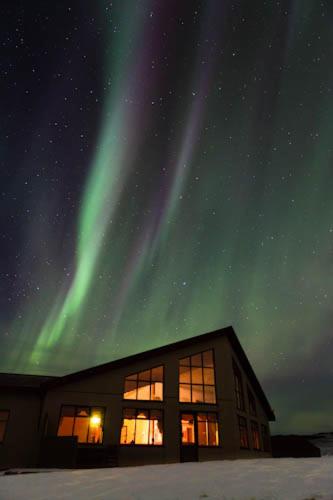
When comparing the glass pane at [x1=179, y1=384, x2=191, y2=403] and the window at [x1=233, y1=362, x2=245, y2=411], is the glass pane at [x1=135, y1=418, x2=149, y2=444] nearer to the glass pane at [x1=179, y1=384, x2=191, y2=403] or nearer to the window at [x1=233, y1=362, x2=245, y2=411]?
the glass pane at [x1=179, y1=384, x2=191, y2=403]

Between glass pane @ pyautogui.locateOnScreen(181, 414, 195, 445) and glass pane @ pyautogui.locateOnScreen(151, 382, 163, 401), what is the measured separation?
6.18 ft

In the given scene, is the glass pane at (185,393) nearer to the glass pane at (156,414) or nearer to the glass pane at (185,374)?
the glass pane at (185,374)

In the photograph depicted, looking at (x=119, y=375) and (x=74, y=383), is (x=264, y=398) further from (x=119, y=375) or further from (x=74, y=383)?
(x=74, y=383)

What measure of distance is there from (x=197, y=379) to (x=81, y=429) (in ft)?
25.8

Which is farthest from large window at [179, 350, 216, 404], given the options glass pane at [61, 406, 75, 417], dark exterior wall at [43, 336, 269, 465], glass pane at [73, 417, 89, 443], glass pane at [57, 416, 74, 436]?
glass pane at [57, 416, 74, 436]

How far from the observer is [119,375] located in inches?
852

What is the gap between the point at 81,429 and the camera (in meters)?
19.8

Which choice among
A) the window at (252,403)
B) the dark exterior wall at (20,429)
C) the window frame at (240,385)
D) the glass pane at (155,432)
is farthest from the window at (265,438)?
the dark exterior wall at (20,429)

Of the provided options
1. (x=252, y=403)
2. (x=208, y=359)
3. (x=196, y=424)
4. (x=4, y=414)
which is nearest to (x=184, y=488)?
(x=196, y=424)

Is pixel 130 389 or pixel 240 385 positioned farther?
pixel 240 385

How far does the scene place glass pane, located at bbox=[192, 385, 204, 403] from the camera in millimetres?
22823

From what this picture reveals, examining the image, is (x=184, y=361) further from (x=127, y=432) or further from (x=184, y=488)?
(x=184, y=488)

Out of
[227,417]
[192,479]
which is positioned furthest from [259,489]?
[227,417]

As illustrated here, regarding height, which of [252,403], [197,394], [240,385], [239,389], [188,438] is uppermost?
[240,385]
